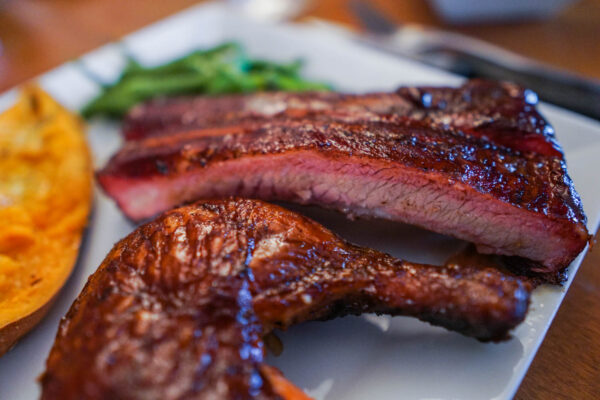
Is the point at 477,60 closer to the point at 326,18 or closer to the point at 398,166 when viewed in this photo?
the point at 398,166

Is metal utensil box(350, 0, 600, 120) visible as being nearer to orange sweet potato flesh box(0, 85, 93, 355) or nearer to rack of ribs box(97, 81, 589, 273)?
rack of ribs box(97, 81, 589, 273)

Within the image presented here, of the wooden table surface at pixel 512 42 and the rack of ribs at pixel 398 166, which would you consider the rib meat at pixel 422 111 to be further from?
the wooden table surface at pixel 512 42

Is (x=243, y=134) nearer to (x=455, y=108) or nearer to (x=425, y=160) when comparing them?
(x=425, y=160)

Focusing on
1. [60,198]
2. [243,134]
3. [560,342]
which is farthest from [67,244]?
[560,342]

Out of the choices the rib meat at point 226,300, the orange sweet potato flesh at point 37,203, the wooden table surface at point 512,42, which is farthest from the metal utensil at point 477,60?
the orange sweet potato flesh at point 37,203

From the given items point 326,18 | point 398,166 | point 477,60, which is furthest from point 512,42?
point 398,166

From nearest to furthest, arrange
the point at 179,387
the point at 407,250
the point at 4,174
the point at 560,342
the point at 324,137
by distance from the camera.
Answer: the point at 179,387, the point at 560,342, the point at 324,137, the point at 407,250, the point at 4,174
